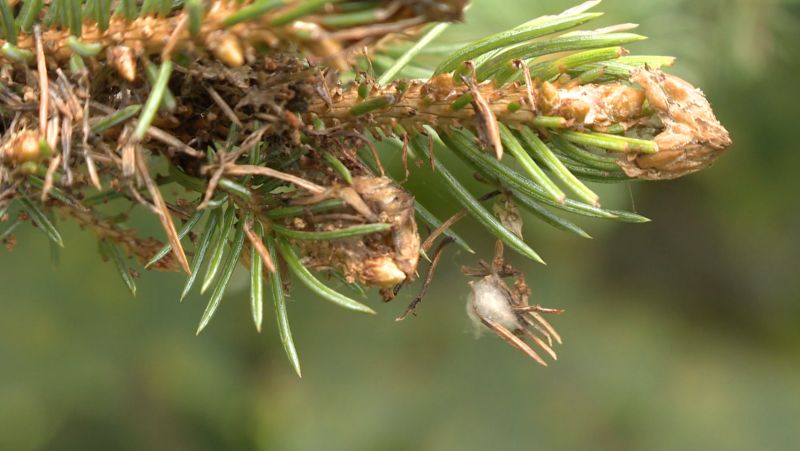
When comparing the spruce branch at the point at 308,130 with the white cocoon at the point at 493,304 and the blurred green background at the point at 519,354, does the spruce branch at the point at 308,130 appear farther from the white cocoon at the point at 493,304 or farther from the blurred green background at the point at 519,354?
the blurred green background at the point at 519,354

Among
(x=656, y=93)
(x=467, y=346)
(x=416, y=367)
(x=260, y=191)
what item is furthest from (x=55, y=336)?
(x=656, y=93)

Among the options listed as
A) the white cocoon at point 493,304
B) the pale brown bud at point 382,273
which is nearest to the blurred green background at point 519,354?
the white cocoon at point 493,304

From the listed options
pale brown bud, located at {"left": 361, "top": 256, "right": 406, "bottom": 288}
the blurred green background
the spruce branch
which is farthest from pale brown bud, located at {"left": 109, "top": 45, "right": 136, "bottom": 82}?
the blurred green background

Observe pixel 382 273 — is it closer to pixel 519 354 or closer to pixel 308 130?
pixel 308 130

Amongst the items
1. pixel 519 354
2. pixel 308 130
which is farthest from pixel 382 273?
pixel 519 354

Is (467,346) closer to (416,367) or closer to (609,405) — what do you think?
(416,367)
